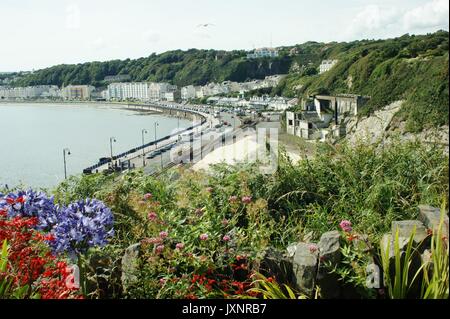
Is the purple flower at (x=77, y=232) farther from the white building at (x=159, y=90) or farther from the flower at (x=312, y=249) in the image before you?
the white building at (x=159, y=90)

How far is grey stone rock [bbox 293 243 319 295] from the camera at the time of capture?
95.1 inches

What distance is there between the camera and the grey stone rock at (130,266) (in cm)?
238

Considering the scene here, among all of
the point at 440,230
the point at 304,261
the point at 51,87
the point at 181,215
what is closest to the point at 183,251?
the point at 304,261

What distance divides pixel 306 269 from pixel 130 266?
2.81ft

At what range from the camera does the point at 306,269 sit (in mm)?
2414

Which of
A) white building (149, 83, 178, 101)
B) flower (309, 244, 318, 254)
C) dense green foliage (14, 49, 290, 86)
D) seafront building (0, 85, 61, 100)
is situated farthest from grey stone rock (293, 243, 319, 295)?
seafront building (0, 85, 61, 100)

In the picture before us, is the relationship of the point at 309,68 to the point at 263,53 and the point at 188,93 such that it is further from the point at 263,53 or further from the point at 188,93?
the point at 263,53

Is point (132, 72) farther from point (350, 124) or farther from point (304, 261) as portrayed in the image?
point (304, 261)

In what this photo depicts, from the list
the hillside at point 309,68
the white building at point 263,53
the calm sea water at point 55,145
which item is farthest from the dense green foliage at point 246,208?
the white building at point 263,53

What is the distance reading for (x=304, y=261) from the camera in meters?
2.43

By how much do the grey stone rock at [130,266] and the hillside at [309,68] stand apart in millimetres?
22245

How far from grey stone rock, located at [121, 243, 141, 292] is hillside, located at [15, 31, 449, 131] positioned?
876 inches

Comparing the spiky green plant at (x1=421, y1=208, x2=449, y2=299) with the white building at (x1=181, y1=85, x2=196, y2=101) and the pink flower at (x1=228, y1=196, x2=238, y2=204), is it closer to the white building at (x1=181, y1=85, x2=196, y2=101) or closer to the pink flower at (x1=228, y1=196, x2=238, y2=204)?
the pink flower at (x1=228, y1=196, x2=238, y2=204)

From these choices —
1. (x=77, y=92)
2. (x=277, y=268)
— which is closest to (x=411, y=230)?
(x=277, y=268)
